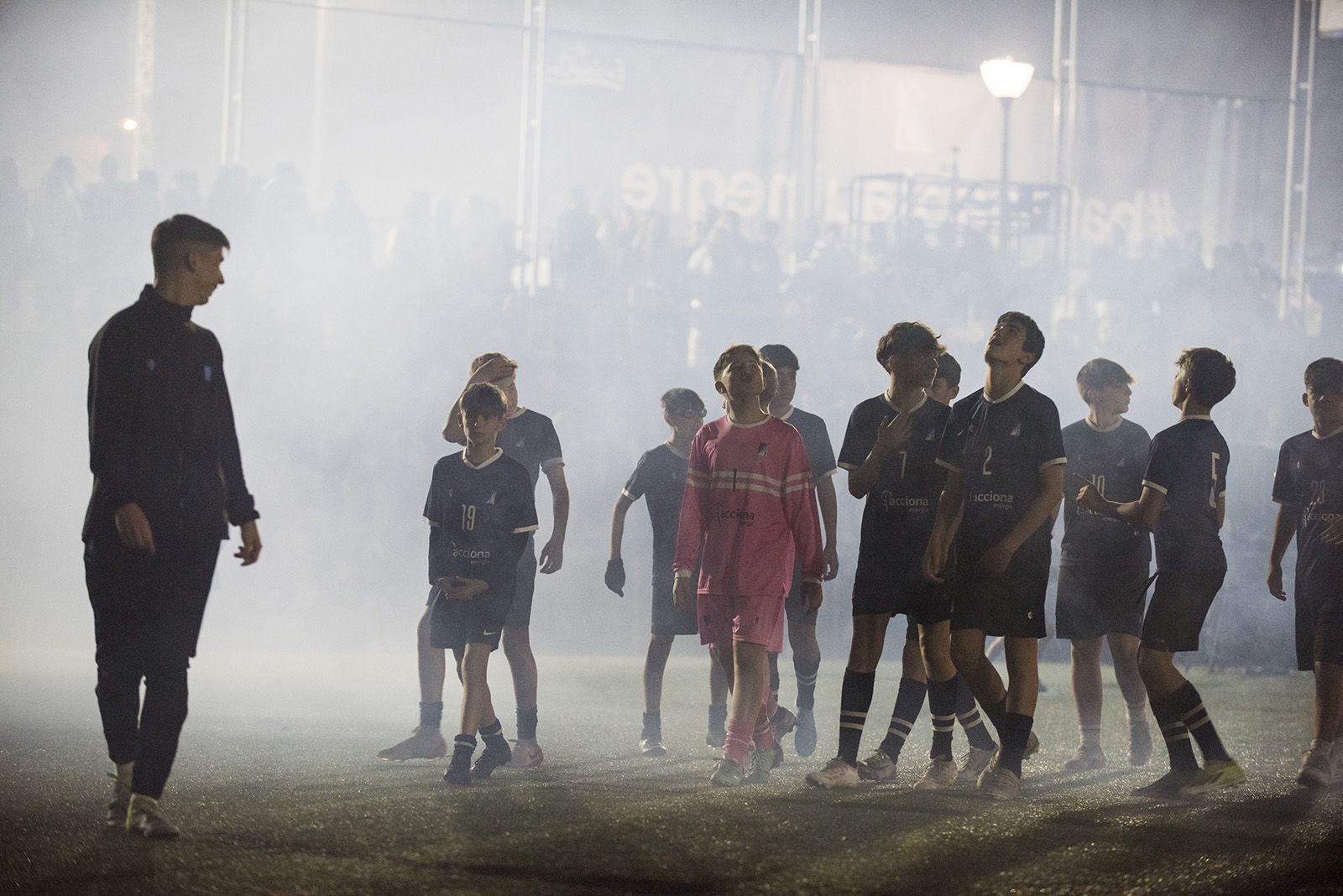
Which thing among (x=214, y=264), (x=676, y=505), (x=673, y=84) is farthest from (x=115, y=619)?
(x=673, y=84)

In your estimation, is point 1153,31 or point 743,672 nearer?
point 743,672

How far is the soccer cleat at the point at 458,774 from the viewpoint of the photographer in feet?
18.2

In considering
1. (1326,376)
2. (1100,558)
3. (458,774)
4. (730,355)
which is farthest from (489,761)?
(1326,376)

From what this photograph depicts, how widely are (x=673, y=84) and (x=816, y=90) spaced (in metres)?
1.41

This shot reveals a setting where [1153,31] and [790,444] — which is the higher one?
[1153,31]

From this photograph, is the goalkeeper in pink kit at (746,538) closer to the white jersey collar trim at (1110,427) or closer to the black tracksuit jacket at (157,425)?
the white jersey collar trim at (1110,427)

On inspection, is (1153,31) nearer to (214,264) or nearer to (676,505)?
(676,505)

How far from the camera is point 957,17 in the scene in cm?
1543

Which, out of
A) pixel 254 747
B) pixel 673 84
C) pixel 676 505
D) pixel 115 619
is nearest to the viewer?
pixel 115 619

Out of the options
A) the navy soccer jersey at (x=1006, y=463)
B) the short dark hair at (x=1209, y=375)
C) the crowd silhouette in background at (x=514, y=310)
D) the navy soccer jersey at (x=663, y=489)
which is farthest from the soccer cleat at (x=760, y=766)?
the crowd silhouette in background at (x=514, y=310)

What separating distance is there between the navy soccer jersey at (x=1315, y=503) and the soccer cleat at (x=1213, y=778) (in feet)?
3.26

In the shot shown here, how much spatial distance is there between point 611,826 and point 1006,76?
11087mm

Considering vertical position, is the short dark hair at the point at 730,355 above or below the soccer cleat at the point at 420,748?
above

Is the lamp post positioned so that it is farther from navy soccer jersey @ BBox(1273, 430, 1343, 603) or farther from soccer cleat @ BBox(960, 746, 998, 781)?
soccer cleat @ BBox(960, 746, 998, 781)
